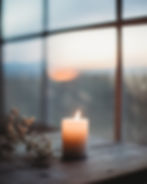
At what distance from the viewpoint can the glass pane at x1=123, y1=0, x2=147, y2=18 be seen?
173 centimetres

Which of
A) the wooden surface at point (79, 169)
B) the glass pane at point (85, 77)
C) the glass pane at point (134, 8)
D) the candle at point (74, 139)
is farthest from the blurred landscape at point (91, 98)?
the candle at point (74, 139)

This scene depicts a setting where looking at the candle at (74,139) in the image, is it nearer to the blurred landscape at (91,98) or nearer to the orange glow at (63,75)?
the blurred landscape at (91,98)

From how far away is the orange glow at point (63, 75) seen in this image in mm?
2197

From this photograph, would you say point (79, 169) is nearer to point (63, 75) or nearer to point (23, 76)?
point (63, 75)

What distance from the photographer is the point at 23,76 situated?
2656 millimetres

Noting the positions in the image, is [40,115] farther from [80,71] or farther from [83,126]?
[83,126]

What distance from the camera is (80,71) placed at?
84.5 inches

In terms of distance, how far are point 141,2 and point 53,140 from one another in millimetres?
844

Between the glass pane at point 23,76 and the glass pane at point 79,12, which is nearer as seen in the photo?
the glass pane at point 79,12

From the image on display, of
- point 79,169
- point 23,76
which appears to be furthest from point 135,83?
point 23,76

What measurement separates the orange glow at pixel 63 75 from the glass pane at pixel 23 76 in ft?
0.57

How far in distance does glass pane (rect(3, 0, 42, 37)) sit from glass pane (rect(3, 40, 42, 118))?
0.11 metres

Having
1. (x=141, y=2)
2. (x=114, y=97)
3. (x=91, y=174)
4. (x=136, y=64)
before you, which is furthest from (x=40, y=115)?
(x=91, y=174)

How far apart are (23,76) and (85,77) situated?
2.35 ft
